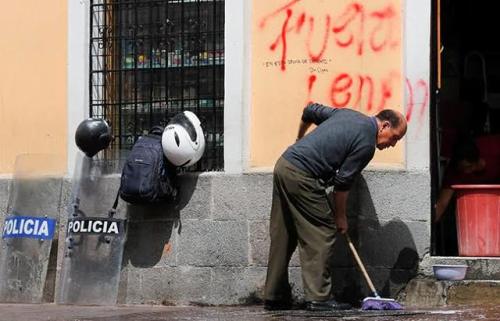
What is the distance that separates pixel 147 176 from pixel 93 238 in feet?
2.65

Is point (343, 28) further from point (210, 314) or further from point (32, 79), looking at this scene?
point (32, 79)

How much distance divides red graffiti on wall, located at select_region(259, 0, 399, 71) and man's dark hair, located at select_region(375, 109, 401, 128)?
0.73 meters

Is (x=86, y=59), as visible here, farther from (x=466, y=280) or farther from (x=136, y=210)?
(x=466, y=280)

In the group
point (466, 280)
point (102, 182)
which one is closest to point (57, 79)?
point (102, 182)

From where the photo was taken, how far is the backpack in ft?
26.3

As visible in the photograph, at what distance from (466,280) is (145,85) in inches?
122

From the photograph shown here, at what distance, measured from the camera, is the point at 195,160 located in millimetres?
8156

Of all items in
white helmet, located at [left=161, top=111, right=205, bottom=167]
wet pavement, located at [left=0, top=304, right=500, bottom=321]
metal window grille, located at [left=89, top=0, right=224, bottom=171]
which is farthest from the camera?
metal window grille, located at [left=89, top=0, right=224, bottom=171]

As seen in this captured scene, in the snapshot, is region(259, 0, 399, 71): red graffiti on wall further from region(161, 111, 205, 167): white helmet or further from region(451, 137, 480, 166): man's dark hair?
region(451, 137, 480, 166): man's dark hair

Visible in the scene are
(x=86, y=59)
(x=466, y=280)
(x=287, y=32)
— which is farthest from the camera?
(x=86, y=59)

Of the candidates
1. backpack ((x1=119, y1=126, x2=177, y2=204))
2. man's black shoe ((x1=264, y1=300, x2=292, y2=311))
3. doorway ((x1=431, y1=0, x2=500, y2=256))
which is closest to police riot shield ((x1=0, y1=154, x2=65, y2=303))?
backpack ((x1=119, y1=126, x2=177, y2=204))

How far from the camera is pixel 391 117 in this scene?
7324 mm

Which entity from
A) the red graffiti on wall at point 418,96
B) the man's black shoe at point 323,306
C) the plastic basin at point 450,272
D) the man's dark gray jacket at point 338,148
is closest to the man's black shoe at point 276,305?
the man's black shoe at point 323,306

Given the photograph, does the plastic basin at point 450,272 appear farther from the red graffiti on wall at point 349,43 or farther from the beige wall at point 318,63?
the red graffiti on wall at point 349,43
